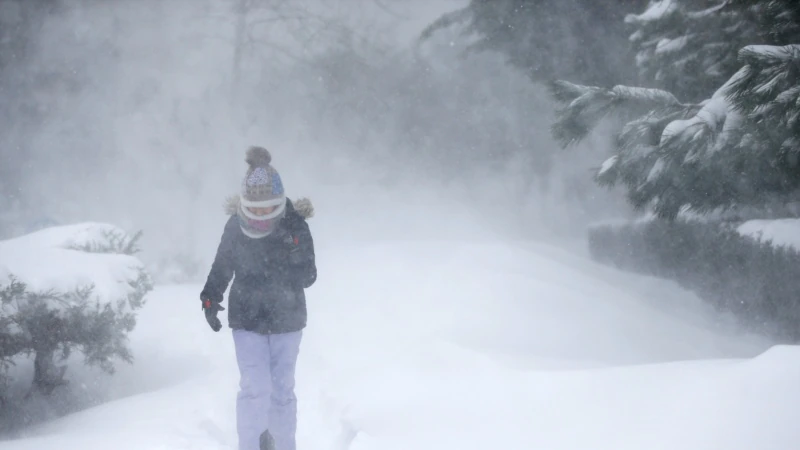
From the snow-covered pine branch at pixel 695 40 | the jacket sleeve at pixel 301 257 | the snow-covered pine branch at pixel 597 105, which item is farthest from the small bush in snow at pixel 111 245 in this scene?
the snow-covered pine branch at pixel 695 40

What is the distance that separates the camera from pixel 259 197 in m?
3.16

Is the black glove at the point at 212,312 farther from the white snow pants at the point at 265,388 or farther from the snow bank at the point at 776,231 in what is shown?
the snow bank at the point at 776,231

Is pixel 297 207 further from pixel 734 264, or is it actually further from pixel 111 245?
pixel 734 264

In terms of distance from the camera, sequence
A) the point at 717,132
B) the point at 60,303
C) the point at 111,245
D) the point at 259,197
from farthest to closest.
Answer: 1. the point at 111,245
2. the point at 60,303
3. the point at 717,132
4. the point at 259,197

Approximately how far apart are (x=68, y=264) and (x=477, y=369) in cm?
304

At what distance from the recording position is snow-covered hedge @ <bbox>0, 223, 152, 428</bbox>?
4.14 meters

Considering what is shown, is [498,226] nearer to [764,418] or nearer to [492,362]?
[492,362]

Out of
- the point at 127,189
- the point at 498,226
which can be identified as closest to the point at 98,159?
the point at 127,189

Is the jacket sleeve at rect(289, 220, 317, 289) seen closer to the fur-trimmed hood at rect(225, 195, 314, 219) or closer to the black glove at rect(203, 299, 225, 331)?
the fur-trimmed hood at rect(225, 195, 314, 219)

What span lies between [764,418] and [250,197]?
95.7 inches

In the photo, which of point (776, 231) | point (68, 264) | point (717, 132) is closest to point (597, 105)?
point (717, 132)

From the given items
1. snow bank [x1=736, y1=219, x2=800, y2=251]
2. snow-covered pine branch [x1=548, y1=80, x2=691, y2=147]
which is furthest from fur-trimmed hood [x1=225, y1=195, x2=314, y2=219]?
snow bank [x1=736, y1=219, x2=800, y2=251]

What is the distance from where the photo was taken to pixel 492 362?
13.3 feet

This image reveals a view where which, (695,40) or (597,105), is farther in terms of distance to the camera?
(695,40)
